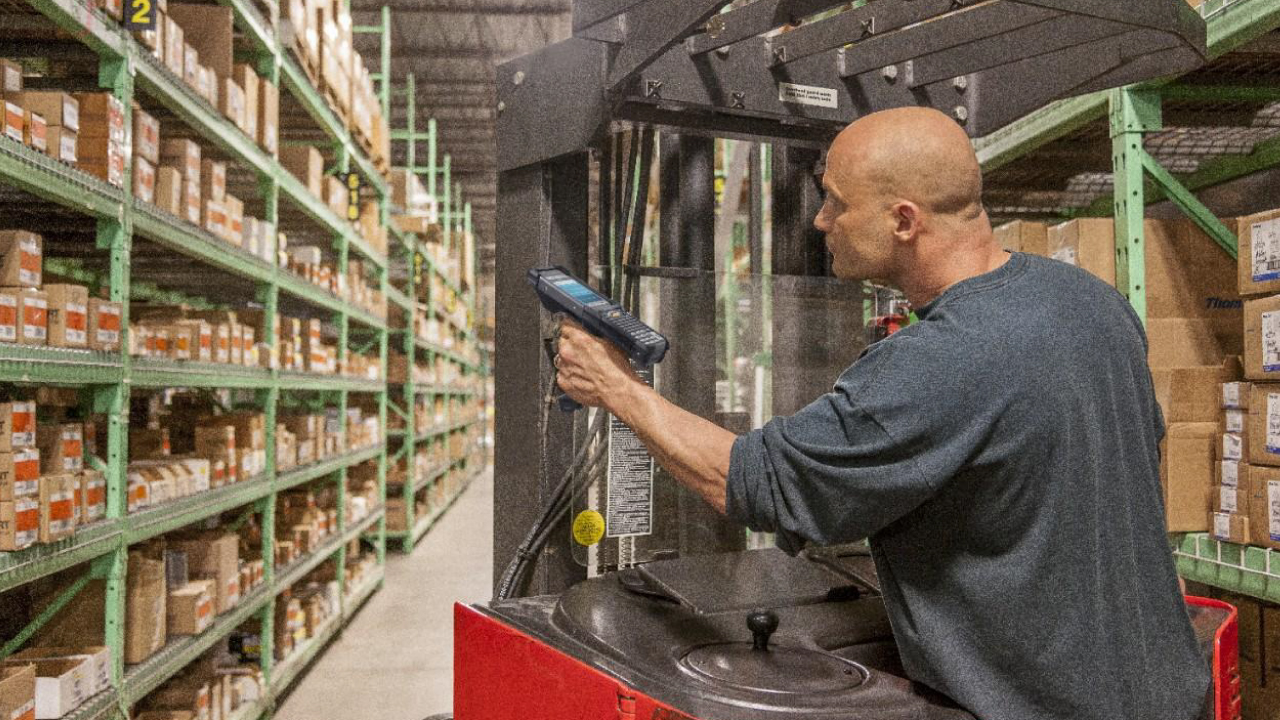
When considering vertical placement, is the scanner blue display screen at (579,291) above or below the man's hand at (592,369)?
above

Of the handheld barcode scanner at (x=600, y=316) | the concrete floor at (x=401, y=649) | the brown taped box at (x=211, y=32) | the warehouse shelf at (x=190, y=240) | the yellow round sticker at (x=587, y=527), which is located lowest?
the concrete floor at (x=401, y=649)

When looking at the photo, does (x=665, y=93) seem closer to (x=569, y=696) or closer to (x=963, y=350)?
(x=963, y=350)

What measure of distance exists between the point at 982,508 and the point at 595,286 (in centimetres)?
91

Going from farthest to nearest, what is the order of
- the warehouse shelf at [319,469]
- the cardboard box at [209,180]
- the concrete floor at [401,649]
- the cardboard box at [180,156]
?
the warehouse shelf at [319,469] → the concrete floor at [401,649] → the cardboard box at [209,180] → the cardboard box at [180,156]

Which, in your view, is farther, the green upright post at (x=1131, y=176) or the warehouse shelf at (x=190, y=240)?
the warehouse shelf at (x=190, y=240)

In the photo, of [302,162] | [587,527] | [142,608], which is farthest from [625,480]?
[302,162]

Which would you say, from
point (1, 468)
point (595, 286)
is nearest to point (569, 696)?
point (595, 286)

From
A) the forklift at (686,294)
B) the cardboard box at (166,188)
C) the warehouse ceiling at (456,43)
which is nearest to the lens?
the forklift at (686,294)

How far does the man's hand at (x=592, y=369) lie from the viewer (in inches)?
63.1

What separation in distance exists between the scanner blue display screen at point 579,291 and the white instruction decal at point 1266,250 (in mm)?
1975

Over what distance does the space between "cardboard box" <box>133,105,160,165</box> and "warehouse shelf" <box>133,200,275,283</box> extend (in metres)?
0.18

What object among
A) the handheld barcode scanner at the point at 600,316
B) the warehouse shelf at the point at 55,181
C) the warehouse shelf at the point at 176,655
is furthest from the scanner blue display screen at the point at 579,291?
the warehouse shelf at the point at 176,655

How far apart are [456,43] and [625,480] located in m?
12.8

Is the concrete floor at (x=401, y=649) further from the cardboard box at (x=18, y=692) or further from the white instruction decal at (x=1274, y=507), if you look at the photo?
the white instruction decal at (x=1274, y=507)
